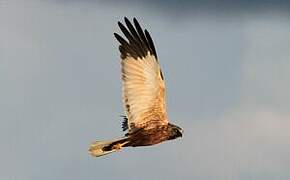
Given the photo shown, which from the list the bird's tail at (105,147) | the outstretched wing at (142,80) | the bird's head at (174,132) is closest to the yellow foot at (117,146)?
the bird's tail at (105,147)

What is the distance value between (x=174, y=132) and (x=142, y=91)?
73.7 inches

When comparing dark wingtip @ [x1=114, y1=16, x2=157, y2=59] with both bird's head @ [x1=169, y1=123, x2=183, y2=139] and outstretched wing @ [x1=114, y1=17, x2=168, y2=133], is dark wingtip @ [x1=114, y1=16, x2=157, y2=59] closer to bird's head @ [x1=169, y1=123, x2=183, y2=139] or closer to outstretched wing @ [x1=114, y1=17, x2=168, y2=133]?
outstretched wing @ [x1=114, y1=17, x2=168, y2=133]

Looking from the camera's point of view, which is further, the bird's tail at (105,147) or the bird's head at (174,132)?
the bird's head at (174,132)

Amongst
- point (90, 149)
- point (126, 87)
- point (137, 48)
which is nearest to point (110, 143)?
point (90, 149)

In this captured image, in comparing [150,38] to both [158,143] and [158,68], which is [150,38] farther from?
[158,143]

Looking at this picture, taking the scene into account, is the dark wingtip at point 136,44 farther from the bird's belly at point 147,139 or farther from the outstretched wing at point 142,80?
the bird's belly at point 147,139

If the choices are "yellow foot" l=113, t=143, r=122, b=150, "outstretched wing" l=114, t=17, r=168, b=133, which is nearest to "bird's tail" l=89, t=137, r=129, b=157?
"yellow foot" l=113, t=143, r=122, b=150

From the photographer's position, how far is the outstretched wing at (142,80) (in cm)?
2136

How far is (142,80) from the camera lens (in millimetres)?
21641

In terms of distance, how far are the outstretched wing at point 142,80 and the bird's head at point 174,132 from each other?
34 cm

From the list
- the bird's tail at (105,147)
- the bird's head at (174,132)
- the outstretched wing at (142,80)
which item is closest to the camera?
the bird's tail at (105,147)

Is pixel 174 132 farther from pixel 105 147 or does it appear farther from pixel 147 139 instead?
pixel 105 147

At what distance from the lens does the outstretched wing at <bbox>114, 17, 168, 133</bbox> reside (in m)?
21.4

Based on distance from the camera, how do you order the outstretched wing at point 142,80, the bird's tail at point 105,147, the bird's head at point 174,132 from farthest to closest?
the bird's head at point 174,132 < the outstretched wing at point 142,80 < the bird's tail at point 105,147
